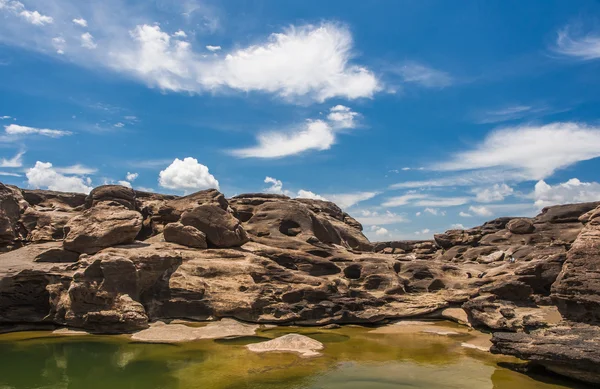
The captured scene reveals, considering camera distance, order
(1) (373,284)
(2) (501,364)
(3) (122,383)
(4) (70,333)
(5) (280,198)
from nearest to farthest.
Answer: (3) (122,383)
(2) (501,364)
(4) (70,333)
(1) (373,284)
(5) (280,198)

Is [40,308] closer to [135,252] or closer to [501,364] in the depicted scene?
[135,252]

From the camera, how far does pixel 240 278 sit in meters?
27.5

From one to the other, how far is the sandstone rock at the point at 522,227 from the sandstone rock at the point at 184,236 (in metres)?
42.3

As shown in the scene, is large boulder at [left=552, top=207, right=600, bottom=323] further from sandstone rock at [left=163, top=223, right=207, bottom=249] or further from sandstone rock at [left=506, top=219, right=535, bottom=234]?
sandstone rock at [left=506, top=219, right=535, bottom=234]

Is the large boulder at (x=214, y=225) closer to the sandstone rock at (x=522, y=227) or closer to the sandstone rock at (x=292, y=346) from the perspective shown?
the sandstone rock at (x=292, y=346)

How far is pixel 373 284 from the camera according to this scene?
29.9m

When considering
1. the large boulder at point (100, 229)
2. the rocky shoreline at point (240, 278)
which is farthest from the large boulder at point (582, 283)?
the large boulder at point (100, 229)

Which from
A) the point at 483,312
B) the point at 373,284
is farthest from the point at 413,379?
the point at 373,284

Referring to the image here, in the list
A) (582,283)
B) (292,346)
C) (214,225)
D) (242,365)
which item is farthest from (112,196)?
(582,283)

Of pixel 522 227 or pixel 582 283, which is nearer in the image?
pixel 582 283

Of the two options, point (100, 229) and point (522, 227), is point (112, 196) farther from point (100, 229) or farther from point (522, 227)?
point (522, 227)

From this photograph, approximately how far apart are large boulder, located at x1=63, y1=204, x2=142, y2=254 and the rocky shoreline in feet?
0.23

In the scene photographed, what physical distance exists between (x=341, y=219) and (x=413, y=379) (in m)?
42.0

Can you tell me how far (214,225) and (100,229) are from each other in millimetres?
7661
